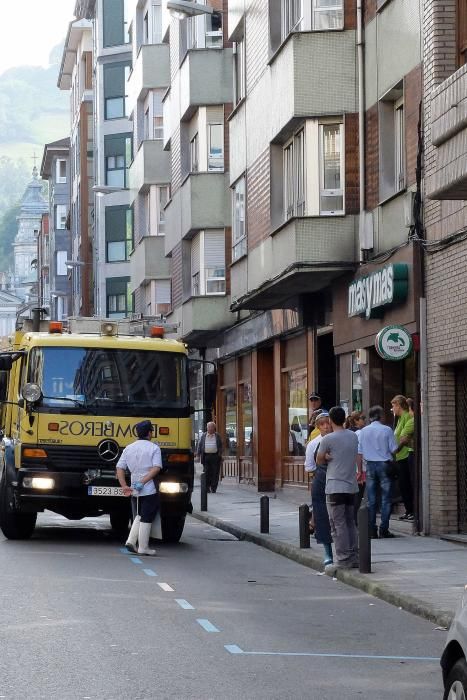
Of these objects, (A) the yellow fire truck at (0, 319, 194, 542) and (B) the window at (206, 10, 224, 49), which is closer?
(A) the yellow fire truck at (0, 319, 194, 542)

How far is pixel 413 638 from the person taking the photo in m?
12.0

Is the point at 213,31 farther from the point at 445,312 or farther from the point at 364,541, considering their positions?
the point at 364,541

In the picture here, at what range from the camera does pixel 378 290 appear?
23.5 metres

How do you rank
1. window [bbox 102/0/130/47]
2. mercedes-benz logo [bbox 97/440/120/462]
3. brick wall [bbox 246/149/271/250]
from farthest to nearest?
window [bbox 102/0/130/47], brick wall [bbox 246/149/271/250], mercedes-benz logo [bbox 97/440/120/462]

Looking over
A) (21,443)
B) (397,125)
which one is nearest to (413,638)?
(21,443)

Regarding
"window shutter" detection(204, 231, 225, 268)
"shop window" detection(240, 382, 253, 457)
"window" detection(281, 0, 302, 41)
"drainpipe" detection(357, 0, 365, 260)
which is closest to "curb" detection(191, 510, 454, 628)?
"drainpipe" detection(357, 0, 365, 260)

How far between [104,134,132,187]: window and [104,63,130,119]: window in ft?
4.21

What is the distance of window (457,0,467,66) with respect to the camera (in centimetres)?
2073

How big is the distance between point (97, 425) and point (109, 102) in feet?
173

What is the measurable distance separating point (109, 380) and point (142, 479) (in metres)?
2.02

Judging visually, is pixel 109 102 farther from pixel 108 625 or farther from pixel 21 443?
pixel 108 625

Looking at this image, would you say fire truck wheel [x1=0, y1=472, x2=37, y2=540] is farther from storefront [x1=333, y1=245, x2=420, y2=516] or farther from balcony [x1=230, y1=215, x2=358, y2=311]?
balcony [x1=230, y1=215, x2=358, y2=311]

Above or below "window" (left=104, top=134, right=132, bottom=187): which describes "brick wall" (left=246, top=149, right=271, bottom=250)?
below

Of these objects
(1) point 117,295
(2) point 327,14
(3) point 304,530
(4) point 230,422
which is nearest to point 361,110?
(2) point 327,14
